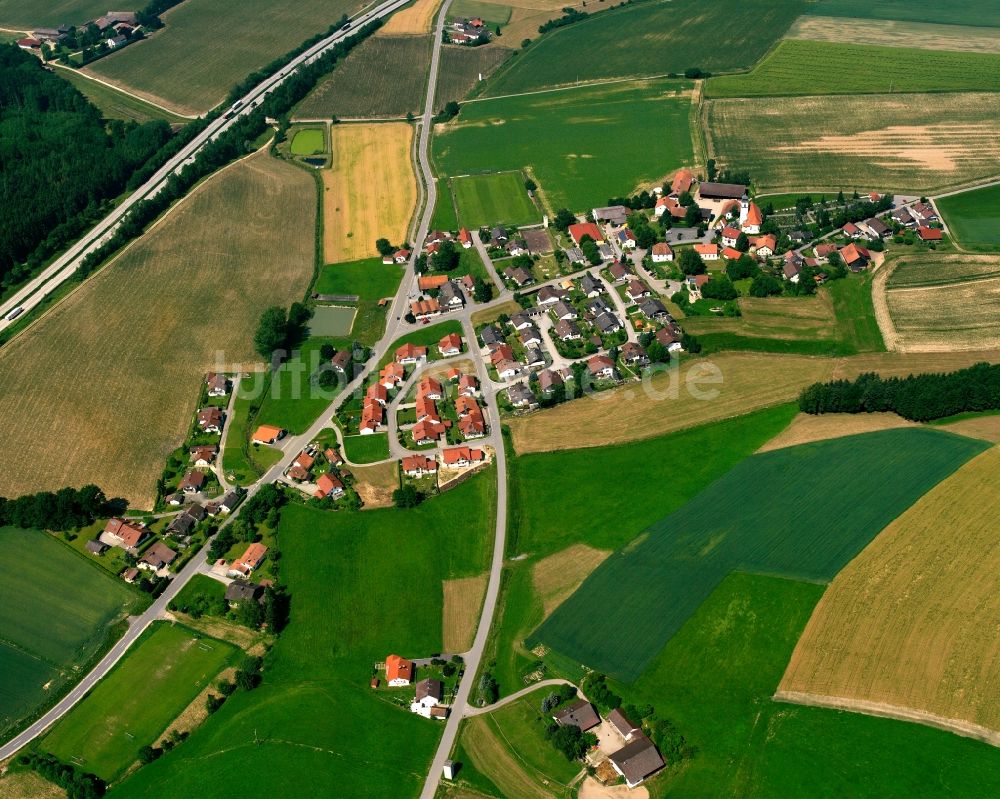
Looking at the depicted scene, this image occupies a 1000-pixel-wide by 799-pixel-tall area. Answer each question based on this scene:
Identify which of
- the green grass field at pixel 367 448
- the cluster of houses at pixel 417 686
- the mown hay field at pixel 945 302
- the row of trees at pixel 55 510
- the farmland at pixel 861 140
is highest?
the farmland at pixel 861 140

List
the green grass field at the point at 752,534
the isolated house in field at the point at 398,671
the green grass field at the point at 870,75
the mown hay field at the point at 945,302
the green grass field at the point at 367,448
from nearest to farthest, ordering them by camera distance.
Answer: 1. the isolated house in field at the point at 398,671
2. the green grass field at the point at 752,534
3. the green grass field at the point at 367,448
4. the mown hay field at the point at 945,302
5. the green grass field at the point at 870,75

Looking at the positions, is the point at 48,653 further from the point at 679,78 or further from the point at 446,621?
the point at 679,78

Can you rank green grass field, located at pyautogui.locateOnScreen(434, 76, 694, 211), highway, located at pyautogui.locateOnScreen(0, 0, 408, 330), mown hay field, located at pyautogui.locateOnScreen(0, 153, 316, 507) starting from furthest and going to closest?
green grass field, located at pyautogui.locateOnScreen(434, 76, 694, 211) → highway, located at pyautogui.locateOnScreen(0, 0, 408, 330) → mown hay field, located at pyautogui.locateOnScreen(0, 153, 316, 507)

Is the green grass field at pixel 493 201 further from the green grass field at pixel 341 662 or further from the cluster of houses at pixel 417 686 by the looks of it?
the cluster of houses at pixel 417 686

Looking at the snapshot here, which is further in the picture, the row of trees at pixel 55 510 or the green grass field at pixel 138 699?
the row of trees at pixel 55 510

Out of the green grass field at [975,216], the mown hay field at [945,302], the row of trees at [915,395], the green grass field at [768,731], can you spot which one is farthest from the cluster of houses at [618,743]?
the green grass field at [975,216]

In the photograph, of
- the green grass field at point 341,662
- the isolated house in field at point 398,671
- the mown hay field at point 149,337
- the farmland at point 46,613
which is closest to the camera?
the green grass field at point 341,662

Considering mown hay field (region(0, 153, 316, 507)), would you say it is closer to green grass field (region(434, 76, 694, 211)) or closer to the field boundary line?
green grass field (region(434, 76, 694, 211))

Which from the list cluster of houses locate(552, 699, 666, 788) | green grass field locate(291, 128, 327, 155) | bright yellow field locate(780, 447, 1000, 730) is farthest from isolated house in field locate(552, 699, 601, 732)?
green grass field locate(291, 128, 327, 155)
